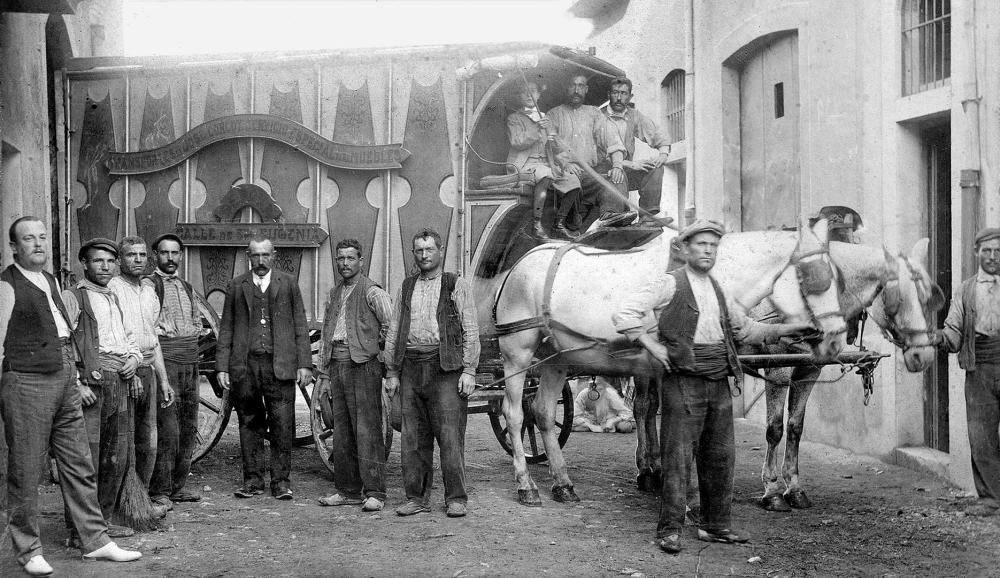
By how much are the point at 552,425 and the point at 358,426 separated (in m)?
1.47

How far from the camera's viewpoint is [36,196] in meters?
8.70

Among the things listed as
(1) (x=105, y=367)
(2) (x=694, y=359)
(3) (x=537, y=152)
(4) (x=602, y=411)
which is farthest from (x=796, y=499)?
(1) (x=105, y=367)

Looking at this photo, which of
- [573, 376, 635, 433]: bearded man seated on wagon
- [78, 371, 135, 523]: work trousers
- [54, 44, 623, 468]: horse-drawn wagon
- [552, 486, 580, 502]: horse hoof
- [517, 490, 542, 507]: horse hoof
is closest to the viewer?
[78, 371, 135, 523]: work trousers

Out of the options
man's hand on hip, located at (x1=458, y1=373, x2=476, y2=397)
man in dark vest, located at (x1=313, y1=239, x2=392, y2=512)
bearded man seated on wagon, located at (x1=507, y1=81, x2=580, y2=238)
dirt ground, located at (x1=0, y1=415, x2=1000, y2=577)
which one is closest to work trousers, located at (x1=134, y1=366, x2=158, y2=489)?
dirt ground, located at (x1=0, y1=415, x2=1000, y2=577)

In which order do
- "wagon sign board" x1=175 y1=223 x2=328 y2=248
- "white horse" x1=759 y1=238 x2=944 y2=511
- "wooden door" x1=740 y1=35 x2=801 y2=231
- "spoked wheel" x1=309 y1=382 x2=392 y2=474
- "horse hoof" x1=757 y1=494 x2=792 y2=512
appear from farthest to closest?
1. "wooden door" x1=740 y1=35 x2=801 y2=231
2. "wagon sign board" x1=175 y1=223 x2=328 y2=248
3. "spoked wheel" x1=309 y1=382 x2=392 y2=474
4. "horse hoof" x1=757 y1=494 x2=792 y2=512
5. "white horse" x1=759 y1=238 x2=944 y2=511

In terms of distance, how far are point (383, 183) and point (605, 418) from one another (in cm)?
464

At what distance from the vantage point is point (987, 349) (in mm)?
6770

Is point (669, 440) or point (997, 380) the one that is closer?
point (669, 440)

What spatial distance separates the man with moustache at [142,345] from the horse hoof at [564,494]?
113 inches

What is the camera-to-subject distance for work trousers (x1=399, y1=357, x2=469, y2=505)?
685 cm

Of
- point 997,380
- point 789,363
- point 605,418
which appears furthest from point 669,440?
point 605,418

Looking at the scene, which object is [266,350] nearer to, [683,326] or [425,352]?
[425,352]

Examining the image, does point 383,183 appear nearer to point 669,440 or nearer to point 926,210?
point 669,440

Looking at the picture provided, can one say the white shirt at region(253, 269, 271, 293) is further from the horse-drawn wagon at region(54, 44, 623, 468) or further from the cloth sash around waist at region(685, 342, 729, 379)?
the cloth sash around waist at region(685, 342, 729, 379)
